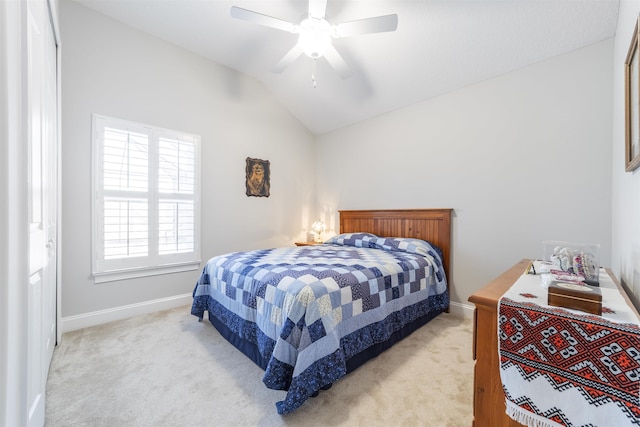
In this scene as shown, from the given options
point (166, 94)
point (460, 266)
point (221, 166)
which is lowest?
point (460, 266)

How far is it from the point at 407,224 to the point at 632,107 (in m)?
2.12

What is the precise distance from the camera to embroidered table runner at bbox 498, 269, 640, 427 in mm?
719

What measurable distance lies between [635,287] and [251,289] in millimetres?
2007

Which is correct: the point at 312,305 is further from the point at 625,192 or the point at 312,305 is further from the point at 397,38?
the point at 397,38

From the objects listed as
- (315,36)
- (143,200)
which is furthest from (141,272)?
(315,36)

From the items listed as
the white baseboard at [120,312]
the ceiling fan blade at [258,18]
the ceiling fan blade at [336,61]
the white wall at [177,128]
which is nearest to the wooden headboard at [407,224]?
the white wall at [177,128]

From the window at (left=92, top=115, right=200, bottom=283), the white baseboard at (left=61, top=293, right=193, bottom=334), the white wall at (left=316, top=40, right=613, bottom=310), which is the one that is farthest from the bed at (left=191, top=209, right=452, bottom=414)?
the window at (left=92, top=115, right=200, bottom=283)

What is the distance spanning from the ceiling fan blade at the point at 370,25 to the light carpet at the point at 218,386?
A: 2482mm

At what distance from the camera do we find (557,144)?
227 cm

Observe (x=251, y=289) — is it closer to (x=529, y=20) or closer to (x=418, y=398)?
(x=418, y=398)

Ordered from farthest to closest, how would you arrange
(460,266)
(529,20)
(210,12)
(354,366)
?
(460,266), (210,12), (529,20), (354,366)

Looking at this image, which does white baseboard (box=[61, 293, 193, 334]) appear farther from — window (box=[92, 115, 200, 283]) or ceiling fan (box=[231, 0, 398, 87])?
ceiling fan (box=[231, 0, 398, 87])

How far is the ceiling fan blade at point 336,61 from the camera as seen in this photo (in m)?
2.23

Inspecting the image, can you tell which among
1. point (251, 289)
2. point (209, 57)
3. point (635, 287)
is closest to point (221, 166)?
point (209, 57)
